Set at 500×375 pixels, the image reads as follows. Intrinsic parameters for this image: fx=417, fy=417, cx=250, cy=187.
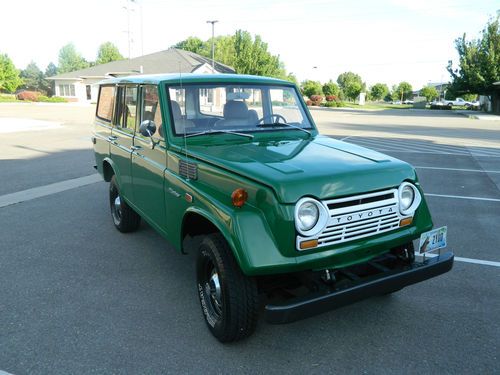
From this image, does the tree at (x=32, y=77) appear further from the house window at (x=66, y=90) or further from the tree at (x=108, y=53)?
the house window at (x=66, y=90)

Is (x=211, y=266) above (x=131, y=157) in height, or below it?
below

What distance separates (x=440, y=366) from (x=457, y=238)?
2.91 metres

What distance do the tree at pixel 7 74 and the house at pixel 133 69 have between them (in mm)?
15842

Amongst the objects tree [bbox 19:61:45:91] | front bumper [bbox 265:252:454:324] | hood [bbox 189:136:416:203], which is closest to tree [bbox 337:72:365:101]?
tree [bbox 19:61:45:91]

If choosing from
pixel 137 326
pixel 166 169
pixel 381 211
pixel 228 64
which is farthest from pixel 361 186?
pixel 228 64

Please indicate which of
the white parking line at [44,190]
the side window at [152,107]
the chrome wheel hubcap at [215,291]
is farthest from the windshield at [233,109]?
the white parking line at [44,190]

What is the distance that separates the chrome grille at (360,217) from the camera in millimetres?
2758

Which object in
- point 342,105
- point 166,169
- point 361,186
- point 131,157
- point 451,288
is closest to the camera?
point 361,186

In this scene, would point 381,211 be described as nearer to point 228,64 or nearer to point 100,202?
point 100,202

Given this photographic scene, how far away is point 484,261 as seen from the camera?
4.66 metres

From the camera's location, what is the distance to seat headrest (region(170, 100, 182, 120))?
382 centimetres

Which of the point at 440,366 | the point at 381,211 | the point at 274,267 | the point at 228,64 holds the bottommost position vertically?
the point at 440,366

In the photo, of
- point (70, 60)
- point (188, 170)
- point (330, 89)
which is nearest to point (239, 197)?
point (188, 170)

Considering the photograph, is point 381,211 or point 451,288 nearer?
point 381,211
